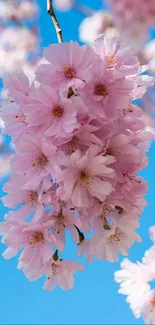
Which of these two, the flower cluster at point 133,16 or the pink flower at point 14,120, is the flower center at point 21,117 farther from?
the flower cluster at point 133,16

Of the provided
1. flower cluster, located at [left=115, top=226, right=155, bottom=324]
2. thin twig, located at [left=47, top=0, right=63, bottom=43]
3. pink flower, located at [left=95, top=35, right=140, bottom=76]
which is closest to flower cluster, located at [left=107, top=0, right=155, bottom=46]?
thin twig, located at [left=47, top=0, right=63, bottom=43]

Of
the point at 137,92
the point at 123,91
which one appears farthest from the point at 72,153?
the point at 137,92

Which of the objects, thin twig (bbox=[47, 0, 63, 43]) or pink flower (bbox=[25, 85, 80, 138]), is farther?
thin twig (bbox=[47, 0, 63, 43])

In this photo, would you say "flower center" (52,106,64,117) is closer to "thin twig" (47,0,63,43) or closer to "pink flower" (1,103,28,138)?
"pink flower" (1,103,28,138)

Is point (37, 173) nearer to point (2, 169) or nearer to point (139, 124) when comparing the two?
point (139, 124)

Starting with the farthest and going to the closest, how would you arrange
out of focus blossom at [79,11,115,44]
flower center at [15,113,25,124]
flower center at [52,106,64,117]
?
out of focus blossom at [79,11,115,44]
flower center at [15,113,25,124]
flower center at [52,106,64,117]

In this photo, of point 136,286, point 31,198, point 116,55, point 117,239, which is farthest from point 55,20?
point 136,286

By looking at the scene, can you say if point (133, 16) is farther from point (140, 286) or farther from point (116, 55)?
point (140, 286)
